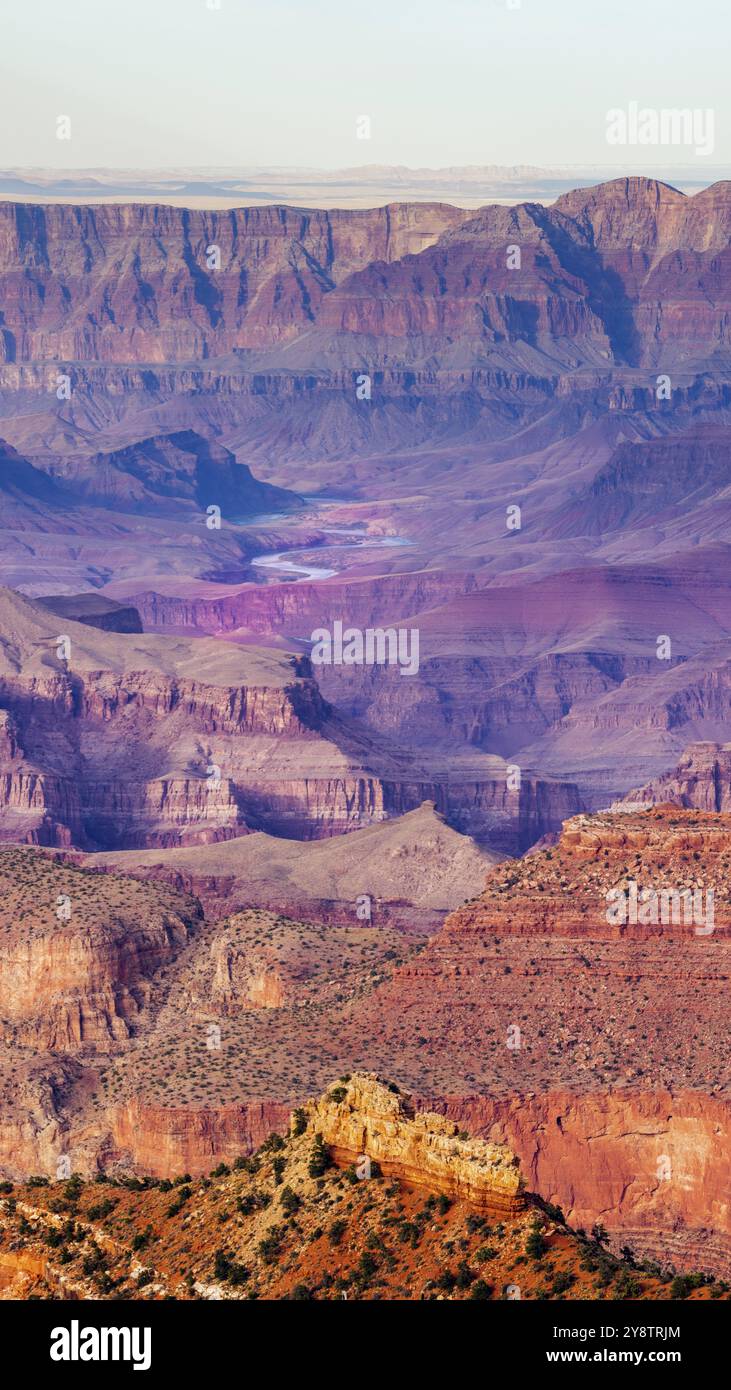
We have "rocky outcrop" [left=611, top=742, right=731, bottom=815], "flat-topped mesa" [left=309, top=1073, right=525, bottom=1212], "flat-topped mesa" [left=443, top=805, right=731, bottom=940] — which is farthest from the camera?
"rocky outcrop" [left=611, top=742, right=731, bottom=815]

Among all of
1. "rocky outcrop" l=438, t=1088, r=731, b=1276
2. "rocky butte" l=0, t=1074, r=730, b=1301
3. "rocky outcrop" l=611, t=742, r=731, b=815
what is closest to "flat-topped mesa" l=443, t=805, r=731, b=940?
"rocky outcrop" l=438, t=1088, r=731, b=1276

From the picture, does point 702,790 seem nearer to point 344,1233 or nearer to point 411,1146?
point 411,1146

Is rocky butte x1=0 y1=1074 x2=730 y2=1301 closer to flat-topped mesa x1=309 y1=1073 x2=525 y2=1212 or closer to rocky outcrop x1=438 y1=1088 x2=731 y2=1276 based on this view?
flat-topped mesa x1=309 y1=1073 x2=525 y2=1212

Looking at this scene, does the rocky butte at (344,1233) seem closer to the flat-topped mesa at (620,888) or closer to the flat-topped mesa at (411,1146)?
the flat-topped mesa at (411,1146)

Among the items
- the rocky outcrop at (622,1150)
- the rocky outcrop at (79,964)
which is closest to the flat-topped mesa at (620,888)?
the rocky outcrop at (622,1150)

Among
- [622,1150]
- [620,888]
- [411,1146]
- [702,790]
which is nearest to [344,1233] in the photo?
[411,1146]
